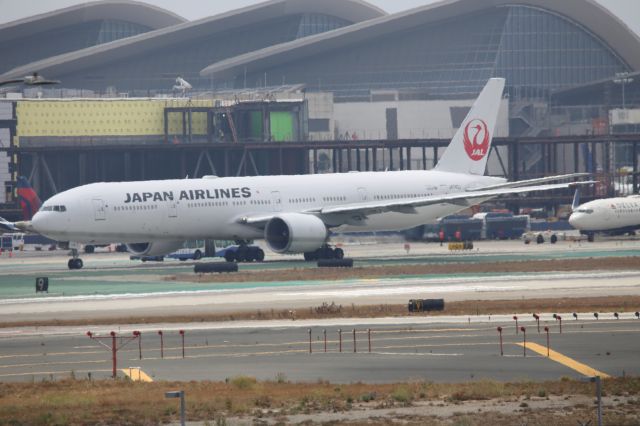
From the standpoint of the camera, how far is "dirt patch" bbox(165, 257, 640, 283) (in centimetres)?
8300

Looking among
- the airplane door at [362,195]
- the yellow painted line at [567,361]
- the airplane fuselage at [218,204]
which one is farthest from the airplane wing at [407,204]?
the yellow painted line at [567,361]

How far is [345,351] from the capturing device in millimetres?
47812

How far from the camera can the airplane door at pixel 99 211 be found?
91750 mm

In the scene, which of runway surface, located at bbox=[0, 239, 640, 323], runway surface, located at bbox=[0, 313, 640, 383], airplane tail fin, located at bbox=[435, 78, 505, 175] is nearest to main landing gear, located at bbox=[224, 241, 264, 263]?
runway surface, located at bbox=[0, 239, 640, 323]

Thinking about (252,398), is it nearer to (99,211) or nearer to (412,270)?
(412,270)

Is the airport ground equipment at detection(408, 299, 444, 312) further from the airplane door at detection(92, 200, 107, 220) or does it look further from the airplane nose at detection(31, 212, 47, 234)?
the airplane nose at detection(31, 212, 47, 234)

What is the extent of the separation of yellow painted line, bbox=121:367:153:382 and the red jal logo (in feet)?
229

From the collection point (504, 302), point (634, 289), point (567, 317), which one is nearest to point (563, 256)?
point (634, 289)

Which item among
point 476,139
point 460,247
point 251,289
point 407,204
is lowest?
point 251,289

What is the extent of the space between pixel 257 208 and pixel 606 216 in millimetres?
39632

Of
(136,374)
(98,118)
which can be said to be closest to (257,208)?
(136,374)

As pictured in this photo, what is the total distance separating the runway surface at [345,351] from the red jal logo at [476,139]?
5408 cm

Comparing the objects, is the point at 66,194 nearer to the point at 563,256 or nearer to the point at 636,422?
the point at 563,256

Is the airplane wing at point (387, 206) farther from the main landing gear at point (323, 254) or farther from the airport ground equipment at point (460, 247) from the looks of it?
the airport ground equipment at point (460, 247)
